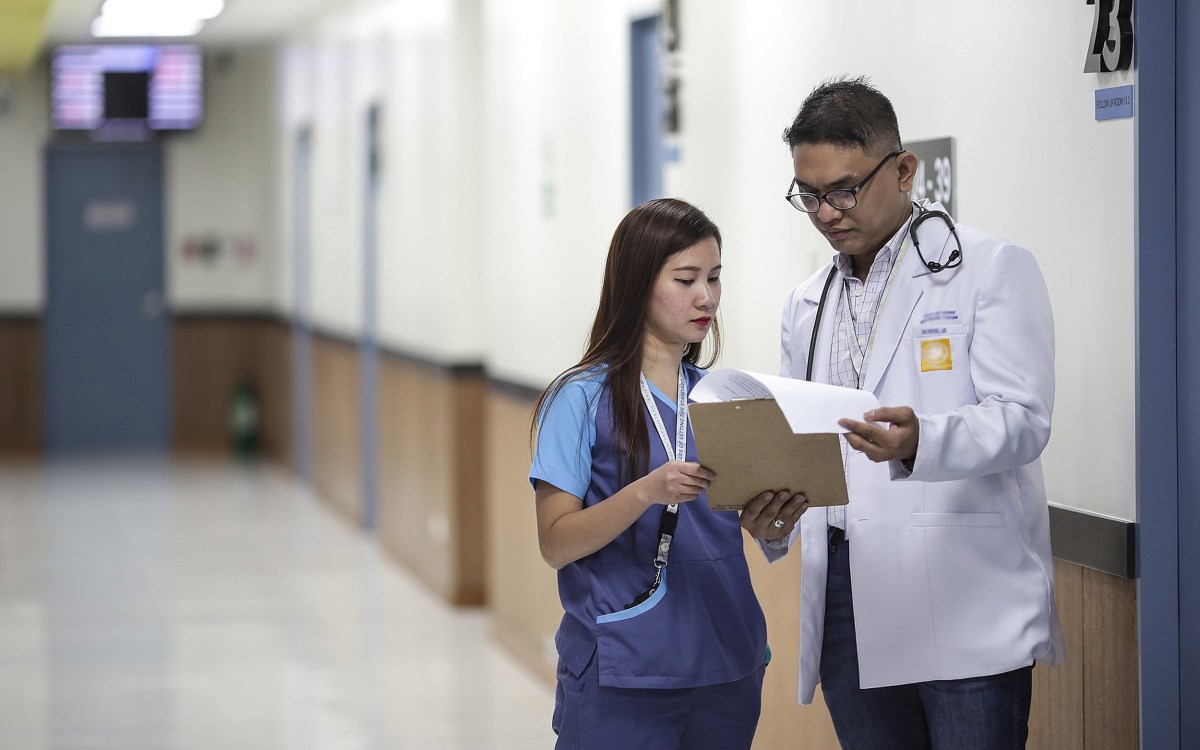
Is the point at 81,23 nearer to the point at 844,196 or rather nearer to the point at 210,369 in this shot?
the point at 210,369

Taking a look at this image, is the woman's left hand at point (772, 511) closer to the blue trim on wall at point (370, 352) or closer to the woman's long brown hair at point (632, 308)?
the woman's long brown hair at point (632, 308)

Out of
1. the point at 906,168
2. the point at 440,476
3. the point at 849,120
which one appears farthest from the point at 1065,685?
the point at 440,476

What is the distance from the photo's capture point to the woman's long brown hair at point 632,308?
7.30 feet

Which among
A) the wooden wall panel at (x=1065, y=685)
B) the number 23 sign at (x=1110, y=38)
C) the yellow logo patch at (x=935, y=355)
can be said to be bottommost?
the wooden wall panel at (x=1065, y=685)

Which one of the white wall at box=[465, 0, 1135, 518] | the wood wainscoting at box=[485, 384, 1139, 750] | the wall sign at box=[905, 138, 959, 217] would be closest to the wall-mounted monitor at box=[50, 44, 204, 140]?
the white wall at box=[465, 0, 1135, 518]

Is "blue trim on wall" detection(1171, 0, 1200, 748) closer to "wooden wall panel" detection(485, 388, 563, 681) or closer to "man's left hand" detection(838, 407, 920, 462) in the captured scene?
"man's left hand" detection(838, 407, 920, 462)

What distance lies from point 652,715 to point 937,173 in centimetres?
141

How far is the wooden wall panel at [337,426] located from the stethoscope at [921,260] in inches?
276

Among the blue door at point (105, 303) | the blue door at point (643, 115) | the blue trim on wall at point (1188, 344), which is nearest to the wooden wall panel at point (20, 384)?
the blue door at point (105, 303)

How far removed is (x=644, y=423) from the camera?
223 cm

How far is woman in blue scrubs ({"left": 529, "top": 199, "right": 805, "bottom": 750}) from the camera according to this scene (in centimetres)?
220

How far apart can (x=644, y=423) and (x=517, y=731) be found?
3.01m

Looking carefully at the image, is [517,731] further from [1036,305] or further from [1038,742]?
[1036,305]

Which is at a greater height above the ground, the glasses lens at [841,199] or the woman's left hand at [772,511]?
the glasses lens at [841,199]
